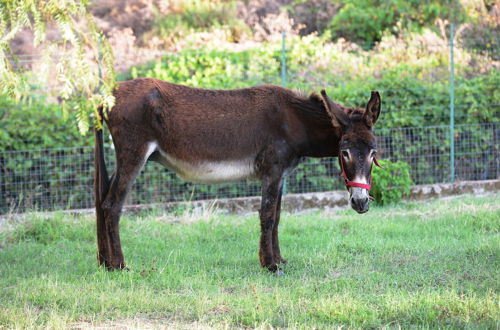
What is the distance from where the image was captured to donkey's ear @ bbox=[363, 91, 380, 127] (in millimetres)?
6258

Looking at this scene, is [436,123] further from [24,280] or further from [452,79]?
[24,280]

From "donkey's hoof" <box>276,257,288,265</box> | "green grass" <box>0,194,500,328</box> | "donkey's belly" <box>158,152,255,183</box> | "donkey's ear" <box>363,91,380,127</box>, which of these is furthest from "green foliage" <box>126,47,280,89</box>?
"donkey's hoof" <box>276,257,288,265</box>

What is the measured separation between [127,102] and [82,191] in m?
3.89

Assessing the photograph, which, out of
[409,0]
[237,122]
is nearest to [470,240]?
[237,122]

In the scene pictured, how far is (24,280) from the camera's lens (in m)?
5.88

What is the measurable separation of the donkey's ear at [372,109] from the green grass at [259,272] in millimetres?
1517

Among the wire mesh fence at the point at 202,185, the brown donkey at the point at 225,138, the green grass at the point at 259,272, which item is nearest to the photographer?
the green grass at the point at 259,272

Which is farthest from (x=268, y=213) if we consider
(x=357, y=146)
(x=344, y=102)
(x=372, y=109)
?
(x=344, y=102)

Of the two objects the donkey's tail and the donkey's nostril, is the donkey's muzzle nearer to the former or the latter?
the donkey's nostril

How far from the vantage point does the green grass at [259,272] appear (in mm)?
4762

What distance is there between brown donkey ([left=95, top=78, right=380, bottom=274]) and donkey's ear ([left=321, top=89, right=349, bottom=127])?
10 millimetres

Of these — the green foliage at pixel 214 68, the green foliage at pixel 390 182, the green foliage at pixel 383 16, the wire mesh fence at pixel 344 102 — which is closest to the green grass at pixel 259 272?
the green foliage at pixel 390 182

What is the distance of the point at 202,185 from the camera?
10.3 metres

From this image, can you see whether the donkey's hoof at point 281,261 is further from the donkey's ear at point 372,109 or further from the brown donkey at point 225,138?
the donkey's ear at point 372,109
